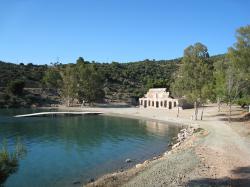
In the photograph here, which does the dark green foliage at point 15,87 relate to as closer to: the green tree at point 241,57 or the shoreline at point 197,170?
the green tree at point 241,57

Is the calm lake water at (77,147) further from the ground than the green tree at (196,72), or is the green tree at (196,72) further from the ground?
the green tree at (196,72)

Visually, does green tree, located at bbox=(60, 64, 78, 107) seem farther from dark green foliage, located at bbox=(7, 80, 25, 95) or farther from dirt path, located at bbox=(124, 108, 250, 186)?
dirt path, located at bbox=(124, 108, 250, 186)

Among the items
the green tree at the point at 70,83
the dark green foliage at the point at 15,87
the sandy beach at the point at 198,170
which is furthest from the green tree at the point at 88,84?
the sandy beach at the point at 198,170

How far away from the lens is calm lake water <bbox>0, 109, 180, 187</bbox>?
2637 cm

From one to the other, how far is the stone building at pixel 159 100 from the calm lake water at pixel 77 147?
23.9m

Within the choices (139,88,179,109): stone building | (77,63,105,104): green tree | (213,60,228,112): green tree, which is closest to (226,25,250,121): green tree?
(213,60,228,112): green tree

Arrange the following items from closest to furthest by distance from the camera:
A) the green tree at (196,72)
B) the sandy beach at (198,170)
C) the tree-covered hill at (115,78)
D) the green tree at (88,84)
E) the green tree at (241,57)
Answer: the sandy beach at (198,170) < the green tree at (241,57) < the green tree at (196,72) < the green tree at (88,84) < the tree-covered hill at (115,78)

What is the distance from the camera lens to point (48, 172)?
89.3 ft

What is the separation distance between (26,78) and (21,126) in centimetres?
7274

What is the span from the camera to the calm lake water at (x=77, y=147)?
2637 cm

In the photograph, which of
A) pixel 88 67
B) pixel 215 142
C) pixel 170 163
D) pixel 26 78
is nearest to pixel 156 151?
pixel 215 142

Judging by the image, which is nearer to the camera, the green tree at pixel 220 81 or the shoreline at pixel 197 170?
the shoreline at pixel 197 170

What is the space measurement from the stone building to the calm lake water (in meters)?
23.9

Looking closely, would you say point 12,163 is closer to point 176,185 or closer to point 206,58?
point 176,185
